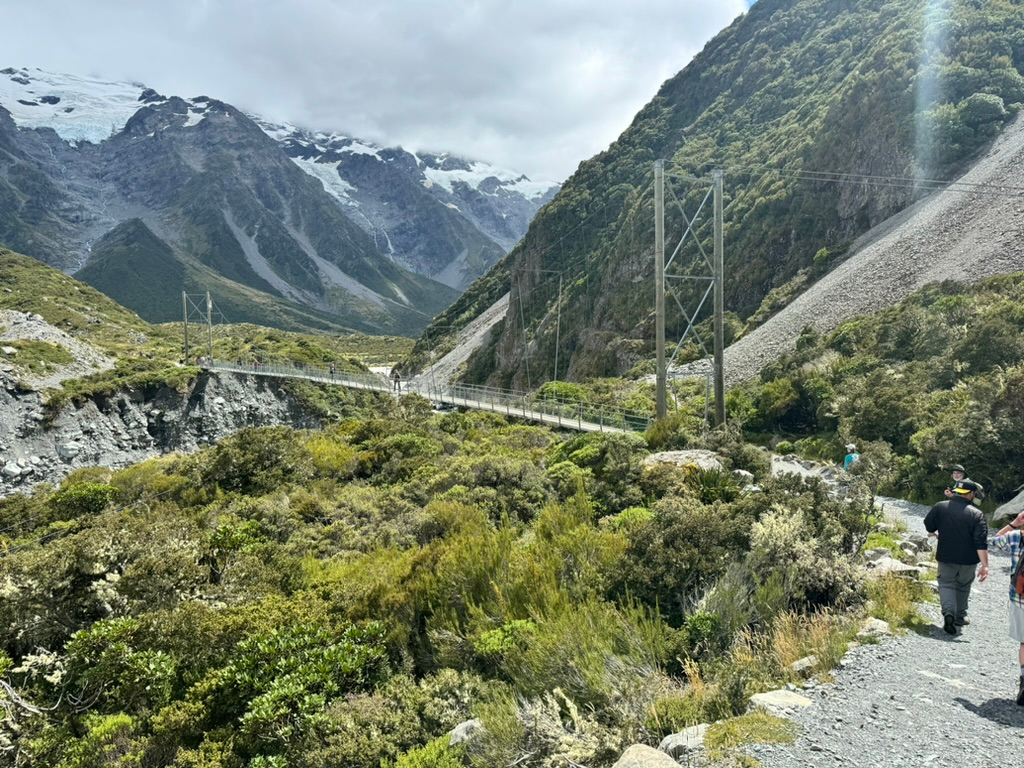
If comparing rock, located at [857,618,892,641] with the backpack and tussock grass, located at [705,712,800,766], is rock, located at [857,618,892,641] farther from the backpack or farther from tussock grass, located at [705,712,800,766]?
tussock grass, located at [705,712,800,766]

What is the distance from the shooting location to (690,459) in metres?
10.4

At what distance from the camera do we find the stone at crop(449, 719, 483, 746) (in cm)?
453

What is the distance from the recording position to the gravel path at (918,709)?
3436 mm

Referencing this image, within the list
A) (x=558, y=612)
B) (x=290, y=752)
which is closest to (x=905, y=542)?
(x=558, y=612)

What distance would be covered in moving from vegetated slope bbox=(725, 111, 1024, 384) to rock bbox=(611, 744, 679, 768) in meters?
25.1

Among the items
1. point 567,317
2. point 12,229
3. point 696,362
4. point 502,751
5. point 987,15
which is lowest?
point 502,751

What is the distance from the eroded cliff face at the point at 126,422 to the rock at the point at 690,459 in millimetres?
34428

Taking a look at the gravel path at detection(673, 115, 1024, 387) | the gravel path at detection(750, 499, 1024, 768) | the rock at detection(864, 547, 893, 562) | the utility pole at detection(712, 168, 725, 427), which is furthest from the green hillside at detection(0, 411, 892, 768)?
the gravel path at detection(673, 115, 1024, 387)

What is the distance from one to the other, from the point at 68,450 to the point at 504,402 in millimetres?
26711

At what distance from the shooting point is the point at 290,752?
16.3 ft

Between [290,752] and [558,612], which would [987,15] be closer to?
[558,612]

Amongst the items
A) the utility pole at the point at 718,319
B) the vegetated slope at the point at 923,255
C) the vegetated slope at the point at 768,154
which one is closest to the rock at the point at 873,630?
the utility pole at the point at 718,319

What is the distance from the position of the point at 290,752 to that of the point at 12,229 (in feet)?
850

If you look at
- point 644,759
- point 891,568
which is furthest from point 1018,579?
point 644,759
